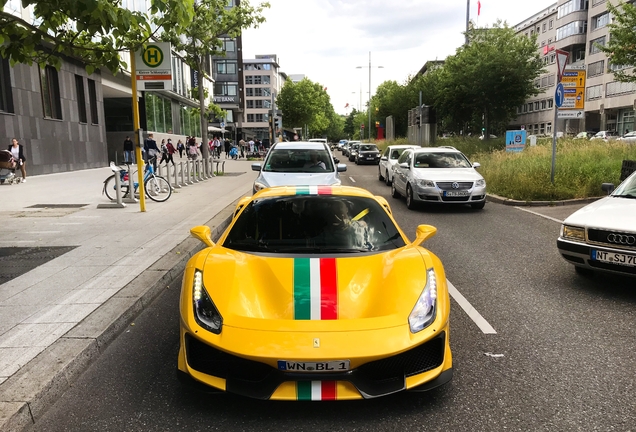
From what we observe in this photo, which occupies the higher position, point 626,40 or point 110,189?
point 626,40

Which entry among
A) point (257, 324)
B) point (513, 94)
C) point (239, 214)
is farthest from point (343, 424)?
point (513, 94)

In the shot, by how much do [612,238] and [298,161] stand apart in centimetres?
697

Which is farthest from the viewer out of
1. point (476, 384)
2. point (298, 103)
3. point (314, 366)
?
point (298, 103)

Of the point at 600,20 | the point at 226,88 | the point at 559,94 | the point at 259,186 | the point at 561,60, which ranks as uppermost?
the point at 600,20

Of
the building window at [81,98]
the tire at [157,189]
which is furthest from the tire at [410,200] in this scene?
the building window at [81,98]

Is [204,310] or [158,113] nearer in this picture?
[204,310]

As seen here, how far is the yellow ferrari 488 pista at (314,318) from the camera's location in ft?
9.15

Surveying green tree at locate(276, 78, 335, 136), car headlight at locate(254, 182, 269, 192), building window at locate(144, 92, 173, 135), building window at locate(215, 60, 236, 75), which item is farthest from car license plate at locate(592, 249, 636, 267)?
building window at locate(215, 60, 236, 75)

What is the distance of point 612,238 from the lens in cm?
513

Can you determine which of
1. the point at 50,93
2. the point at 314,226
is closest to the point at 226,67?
the point at 50,93

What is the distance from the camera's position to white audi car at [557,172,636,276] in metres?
5.03

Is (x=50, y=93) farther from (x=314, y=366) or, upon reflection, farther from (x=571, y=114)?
(x=314, y=366)

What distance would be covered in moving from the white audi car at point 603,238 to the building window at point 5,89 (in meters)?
21.1

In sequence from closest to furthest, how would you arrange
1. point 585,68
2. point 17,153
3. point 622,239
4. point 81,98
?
point 622,239
point 17,153
point 81,98
point 585,68
